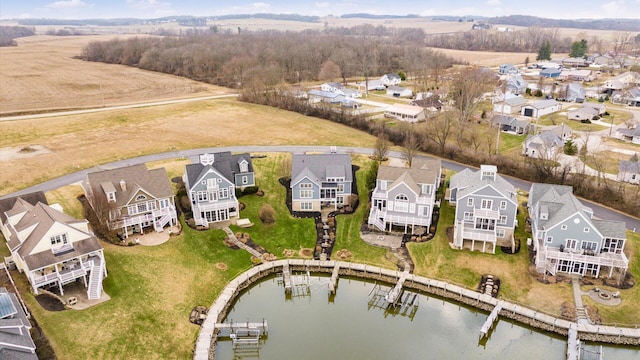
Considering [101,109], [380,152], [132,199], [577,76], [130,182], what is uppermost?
[130,182]

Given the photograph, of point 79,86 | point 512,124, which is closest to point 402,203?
point 512,124

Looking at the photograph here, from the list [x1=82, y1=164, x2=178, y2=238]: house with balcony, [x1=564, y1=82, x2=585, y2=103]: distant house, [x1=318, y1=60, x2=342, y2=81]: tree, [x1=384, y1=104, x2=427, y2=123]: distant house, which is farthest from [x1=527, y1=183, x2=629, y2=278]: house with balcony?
[x1=318, y1=60, x2=342, y2=81]: tree

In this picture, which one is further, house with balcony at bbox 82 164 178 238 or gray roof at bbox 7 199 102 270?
house with balcony at bbox 82 164 178 238

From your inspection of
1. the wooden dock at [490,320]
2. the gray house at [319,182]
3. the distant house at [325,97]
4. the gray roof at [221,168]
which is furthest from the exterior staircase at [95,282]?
the distant house at [325,97]

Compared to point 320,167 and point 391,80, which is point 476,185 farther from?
point 391,80

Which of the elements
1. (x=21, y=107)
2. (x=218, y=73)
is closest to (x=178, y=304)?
(x=21, y=107)

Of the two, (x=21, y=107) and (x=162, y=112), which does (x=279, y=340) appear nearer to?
(x=162, y=112)

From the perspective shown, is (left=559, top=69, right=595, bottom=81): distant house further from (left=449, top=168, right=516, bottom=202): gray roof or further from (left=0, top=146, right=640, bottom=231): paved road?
(left=449, top=168, right=516, bottom=202): gray roof
